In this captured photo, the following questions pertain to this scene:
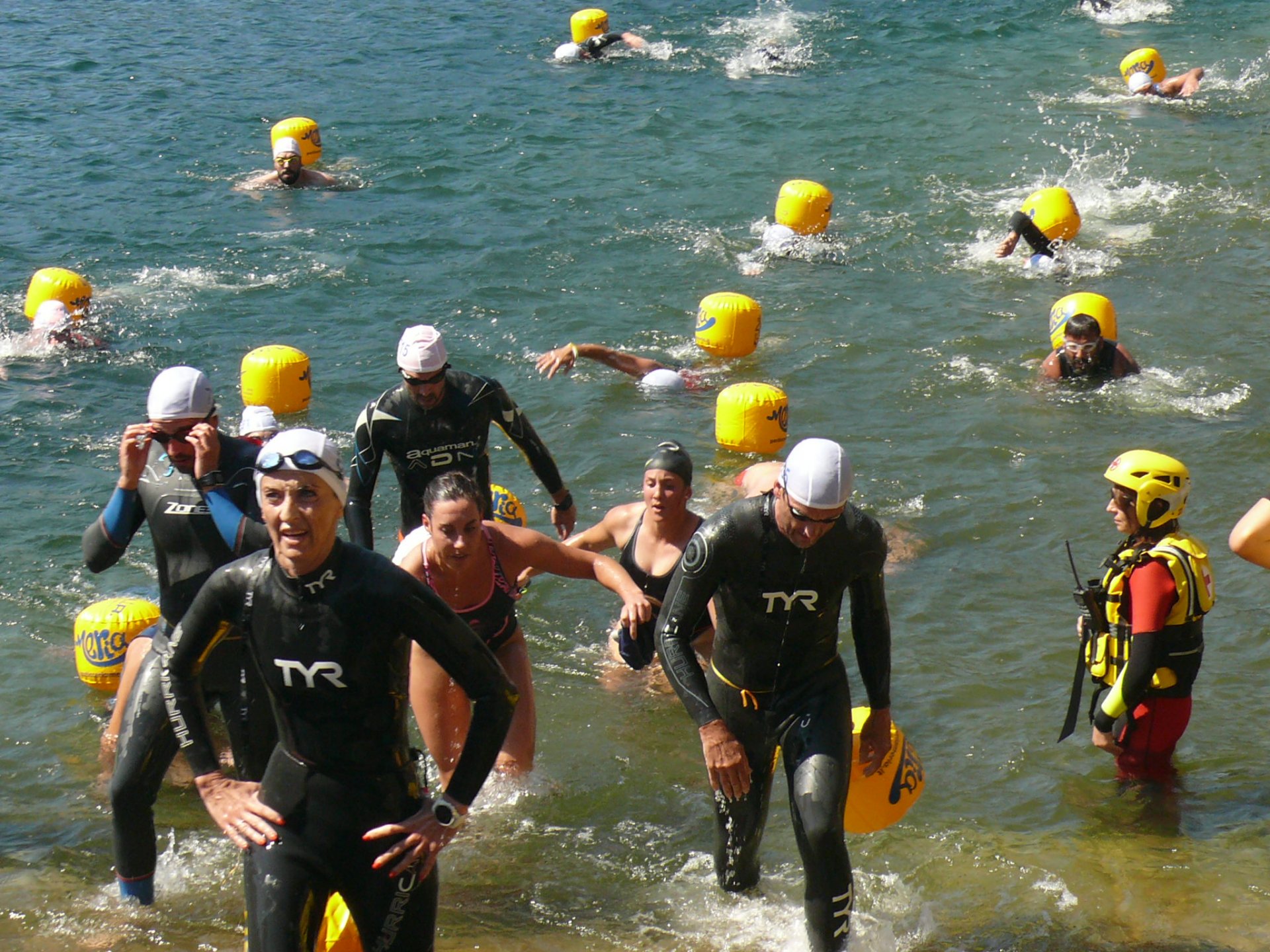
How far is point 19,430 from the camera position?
41.2 feet

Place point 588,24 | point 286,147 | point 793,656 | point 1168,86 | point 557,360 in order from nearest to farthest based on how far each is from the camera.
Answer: point 793,656
point 557,360
point 286,147
point 1168,86
point 588,24

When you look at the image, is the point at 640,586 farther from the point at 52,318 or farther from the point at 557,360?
the point at 52,318

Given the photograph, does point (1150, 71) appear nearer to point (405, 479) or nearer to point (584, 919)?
point (405, 479)

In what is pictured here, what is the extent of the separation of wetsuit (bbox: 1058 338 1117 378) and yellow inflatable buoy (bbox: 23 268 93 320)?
32.5 ft

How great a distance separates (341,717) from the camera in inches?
166

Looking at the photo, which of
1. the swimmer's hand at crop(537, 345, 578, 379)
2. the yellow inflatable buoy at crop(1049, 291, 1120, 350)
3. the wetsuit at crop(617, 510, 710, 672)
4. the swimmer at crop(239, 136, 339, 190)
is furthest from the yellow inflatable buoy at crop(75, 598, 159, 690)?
the swimmer at crop(239, 136, 339, 190)

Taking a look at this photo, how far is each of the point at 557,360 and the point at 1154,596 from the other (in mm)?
4986

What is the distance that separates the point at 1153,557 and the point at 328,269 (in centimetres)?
1234

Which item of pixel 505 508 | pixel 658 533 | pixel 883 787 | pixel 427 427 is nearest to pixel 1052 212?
pixel 505 508

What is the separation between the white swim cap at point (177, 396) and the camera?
558 centimetres

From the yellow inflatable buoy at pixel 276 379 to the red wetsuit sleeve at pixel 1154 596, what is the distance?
834 cm

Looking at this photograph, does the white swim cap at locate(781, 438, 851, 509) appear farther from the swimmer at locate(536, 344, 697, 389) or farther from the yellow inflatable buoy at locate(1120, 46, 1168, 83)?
the yellow inflatable buoy at locate(1120, 46, 1168, 83)

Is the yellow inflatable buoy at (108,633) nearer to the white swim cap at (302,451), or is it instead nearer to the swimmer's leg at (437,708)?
the swimmer's leg at (437,708)

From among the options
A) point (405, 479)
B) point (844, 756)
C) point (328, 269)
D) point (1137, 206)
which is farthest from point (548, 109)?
point (844, 756)
